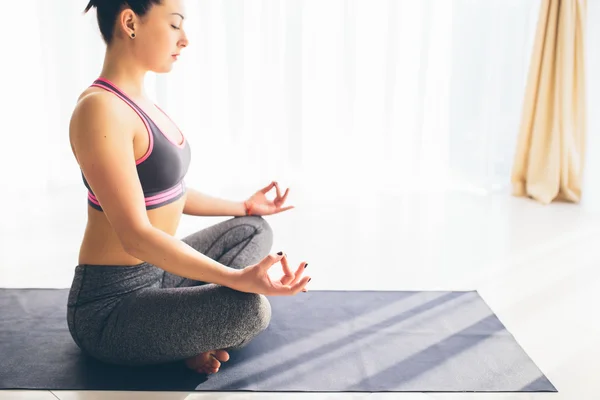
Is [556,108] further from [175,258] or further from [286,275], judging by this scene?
[175,258]

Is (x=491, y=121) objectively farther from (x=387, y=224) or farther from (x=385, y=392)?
(x=385, y=392)

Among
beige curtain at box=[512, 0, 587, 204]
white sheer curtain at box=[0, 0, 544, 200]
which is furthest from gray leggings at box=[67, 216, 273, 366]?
beige curtain at box=[512, 0, 587, 204]

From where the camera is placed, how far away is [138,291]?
1.81 meters

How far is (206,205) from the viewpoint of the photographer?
219 centimetres

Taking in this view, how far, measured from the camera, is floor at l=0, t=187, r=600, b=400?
2.03 metres

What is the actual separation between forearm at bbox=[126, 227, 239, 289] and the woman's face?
444mm

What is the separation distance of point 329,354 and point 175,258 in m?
0.59

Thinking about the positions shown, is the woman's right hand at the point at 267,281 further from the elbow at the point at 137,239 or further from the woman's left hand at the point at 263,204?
the woman's left hand at the point at 263,204

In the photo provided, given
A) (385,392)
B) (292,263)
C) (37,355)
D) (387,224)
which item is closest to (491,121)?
(387,224)

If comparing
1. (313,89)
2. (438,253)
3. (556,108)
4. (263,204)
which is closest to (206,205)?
(263,204)

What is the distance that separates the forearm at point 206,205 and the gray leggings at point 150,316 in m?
0.33

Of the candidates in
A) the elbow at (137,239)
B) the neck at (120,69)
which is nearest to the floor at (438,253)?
the elbow at (137,239)

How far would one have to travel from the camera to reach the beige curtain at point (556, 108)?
3668mm

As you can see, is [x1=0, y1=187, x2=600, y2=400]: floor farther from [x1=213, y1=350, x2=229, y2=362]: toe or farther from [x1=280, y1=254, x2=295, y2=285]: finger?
[x1=280, y1=254, x2=295, y2=285]: finger
